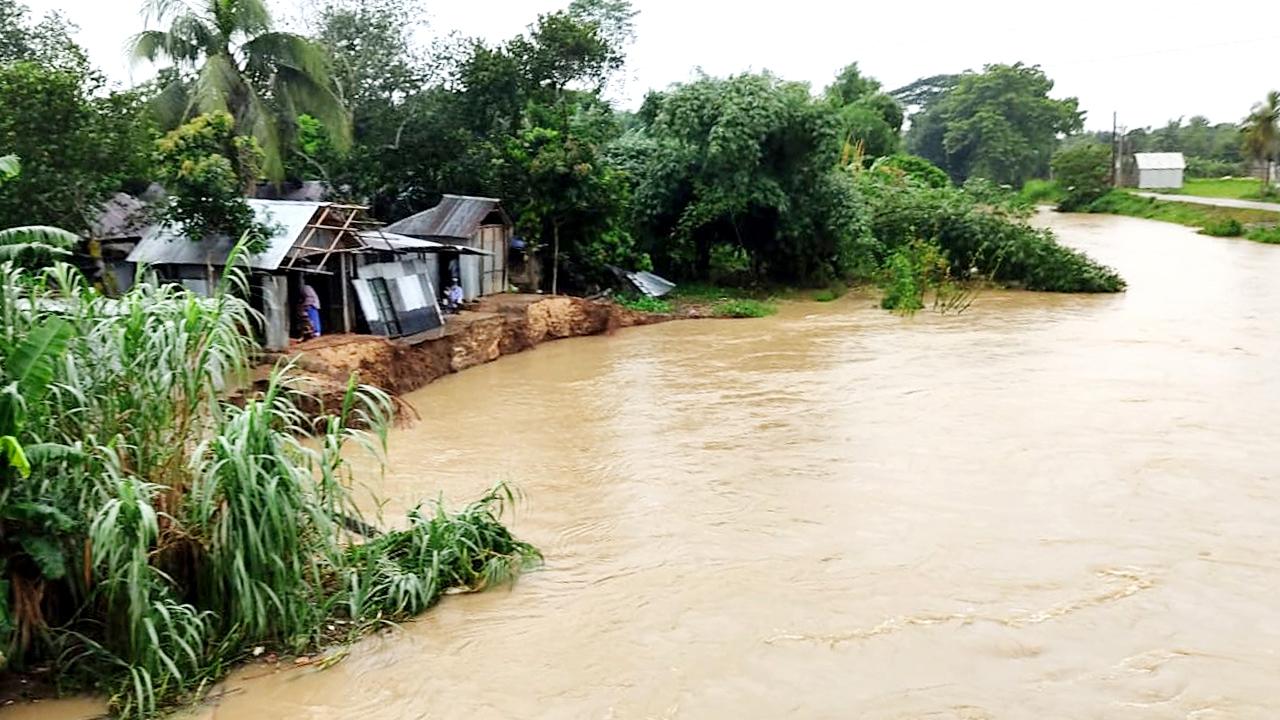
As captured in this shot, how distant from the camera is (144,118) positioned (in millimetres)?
13602

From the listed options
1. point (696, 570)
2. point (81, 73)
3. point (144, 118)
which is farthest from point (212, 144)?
point (696, 570)

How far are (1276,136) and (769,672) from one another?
42.2 metres

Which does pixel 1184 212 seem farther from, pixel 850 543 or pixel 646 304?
pixel 850 543

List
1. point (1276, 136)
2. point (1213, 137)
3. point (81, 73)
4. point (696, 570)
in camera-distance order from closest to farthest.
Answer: point (696, 570)
point (81, 73)
point (1276, 136)
point (1213, 137)

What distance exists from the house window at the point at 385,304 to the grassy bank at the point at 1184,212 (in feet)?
101

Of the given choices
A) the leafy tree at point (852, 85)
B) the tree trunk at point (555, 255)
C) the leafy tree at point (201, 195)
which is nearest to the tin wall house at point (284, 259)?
the leafy tree at point (201, 195)

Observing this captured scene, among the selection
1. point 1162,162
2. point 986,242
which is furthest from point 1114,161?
point 986,242

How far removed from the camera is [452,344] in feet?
49.7

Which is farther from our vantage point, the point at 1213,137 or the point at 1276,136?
the point at 1213,137

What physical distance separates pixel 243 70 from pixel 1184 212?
36.1m

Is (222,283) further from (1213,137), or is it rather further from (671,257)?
(1213,137)

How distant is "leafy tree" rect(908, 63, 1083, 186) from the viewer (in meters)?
53.8

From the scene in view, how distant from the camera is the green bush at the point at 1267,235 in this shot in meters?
31.4

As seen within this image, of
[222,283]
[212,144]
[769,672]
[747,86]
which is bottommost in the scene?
[769,672]
